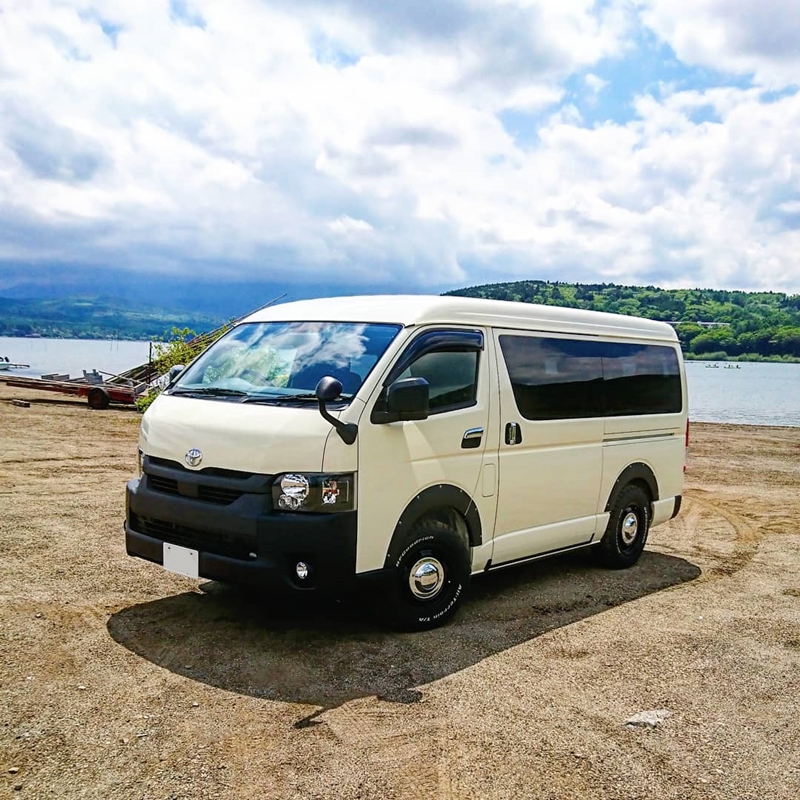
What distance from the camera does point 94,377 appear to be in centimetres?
2659

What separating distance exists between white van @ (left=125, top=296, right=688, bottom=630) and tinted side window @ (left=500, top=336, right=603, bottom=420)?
2 centimetres

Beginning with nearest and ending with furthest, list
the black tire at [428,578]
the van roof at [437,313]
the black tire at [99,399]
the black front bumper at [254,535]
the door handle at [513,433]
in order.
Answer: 1. the black front bumper at [254,535]
2. the black tire at [428,578]
3. the van roof at [437,313]
4. the door handle at [513,433]
5. the black tire at [99,399]

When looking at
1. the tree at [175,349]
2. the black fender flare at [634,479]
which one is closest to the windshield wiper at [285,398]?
the black fender flare at [634,479]

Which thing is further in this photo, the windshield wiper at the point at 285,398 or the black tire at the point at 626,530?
the black tire at the point at 626,530

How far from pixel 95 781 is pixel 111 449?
1194 cm

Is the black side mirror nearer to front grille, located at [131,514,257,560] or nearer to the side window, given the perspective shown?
the side window

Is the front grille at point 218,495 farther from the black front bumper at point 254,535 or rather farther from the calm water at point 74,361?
the calm water at point 74,361

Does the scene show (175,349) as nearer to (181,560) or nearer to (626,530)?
(626,530)

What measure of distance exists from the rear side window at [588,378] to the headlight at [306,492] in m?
2.04

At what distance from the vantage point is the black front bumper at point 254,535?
16.6 ft

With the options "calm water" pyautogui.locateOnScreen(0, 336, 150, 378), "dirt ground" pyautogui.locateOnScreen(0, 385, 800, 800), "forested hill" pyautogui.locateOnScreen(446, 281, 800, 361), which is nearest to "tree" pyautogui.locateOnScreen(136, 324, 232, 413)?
"calm water" pyautogui.locateOnScreen(0, 336, 150, 378)

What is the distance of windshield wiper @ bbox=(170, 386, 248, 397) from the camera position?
5719 millimetres

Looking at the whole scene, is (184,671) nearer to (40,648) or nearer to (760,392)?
(40,648)

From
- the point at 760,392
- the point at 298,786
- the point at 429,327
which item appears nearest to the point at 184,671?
the point at 298,786
